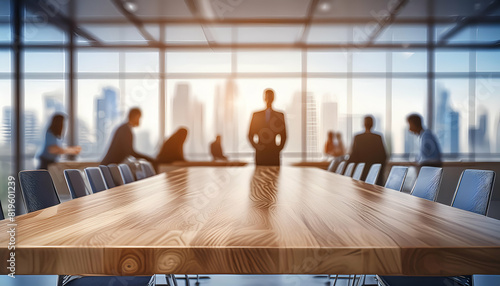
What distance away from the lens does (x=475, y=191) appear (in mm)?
1641

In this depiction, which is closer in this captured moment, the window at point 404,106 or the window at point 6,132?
the window at point 6,132

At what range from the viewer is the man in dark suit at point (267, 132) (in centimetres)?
403

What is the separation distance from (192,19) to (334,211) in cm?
788

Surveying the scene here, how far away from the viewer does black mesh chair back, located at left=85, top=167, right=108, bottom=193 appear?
226 cm

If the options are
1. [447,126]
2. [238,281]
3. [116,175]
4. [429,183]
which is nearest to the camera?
[429,183]

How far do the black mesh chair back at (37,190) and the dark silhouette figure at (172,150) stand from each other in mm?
3505

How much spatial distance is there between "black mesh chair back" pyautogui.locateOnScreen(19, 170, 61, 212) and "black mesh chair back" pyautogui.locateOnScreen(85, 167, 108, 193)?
0.39 m

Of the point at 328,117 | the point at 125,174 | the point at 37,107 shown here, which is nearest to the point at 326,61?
the point at 328,117

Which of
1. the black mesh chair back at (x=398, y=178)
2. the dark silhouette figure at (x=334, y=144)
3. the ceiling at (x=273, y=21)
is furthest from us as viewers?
the dark silhouette figure at (x=334, y=144)

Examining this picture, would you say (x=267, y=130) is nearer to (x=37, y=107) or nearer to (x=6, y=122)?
(x=6, y=122)

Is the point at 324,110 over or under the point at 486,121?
over

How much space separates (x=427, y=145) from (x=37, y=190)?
4.29 meters

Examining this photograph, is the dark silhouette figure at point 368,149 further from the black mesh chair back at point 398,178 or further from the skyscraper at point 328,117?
the skyscraper at point 328,117

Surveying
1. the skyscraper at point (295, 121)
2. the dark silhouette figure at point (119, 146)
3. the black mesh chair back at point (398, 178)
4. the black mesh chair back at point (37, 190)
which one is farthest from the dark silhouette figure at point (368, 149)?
the skyscraper at point (295, 121)
